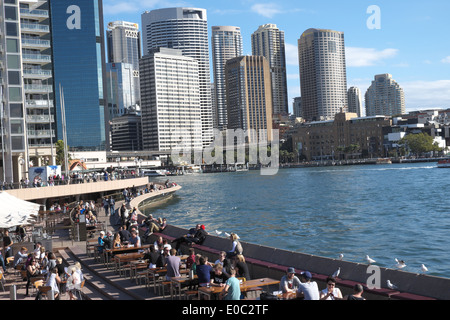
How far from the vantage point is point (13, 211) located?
68.5 ft

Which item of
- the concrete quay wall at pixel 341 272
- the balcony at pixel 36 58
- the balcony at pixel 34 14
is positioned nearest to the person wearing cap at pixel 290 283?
the concrete quay wall at pixel 341 272

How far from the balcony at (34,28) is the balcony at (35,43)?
1.29 m

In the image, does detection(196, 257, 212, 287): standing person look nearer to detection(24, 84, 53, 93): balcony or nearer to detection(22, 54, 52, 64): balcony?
detection(24, 84, 53, 93): balcony

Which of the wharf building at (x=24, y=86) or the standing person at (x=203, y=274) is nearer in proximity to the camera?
the standing person at (x=203, y=274)

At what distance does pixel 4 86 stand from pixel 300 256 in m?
48.2

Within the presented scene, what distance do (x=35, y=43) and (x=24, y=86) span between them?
621 cm

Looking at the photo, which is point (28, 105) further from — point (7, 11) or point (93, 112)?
point (93, 112)

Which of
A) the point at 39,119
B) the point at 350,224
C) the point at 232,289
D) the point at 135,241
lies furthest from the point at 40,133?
the point at 232,289

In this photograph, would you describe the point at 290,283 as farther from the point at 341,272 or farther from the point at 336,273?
the point at 341,272

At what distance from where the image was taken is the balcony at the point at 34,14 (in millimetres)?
64688

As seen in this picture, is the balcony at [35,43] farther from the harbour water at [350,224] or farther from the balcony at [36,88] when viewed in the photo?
the harbour water at [350,224]

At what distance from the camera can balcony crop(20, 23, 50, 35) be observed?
64.2 m
